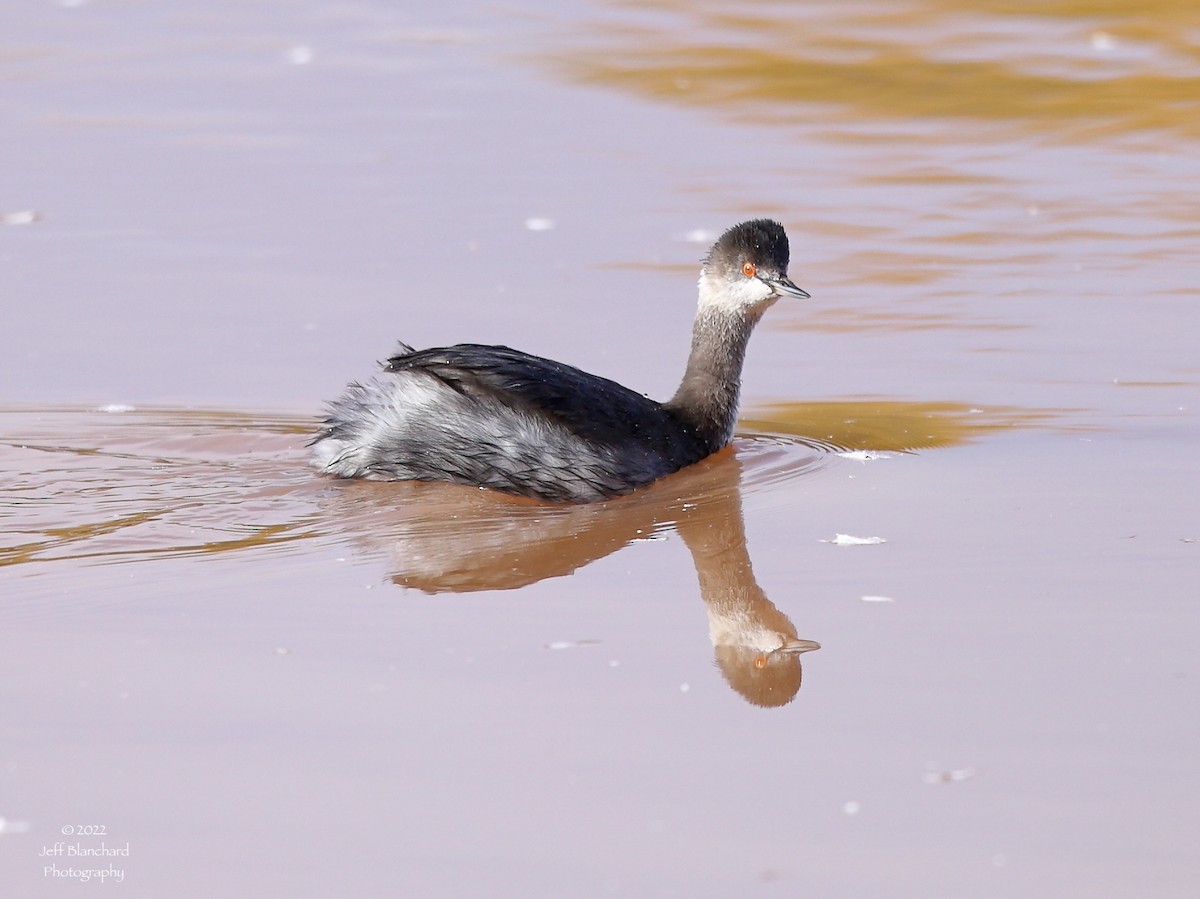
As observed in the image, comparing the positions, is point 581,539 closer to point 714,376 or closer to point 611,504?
point 611,504

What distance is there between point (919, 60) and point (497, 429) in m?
9.87

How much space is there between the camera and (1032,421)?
28.1ft

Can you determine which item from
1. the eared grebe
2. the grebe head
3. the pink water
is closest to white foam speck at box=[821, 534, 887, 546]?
the pink water

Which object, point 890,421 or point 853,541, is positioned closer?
point 853,541

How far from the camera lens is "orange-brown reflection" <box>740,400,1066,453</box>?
8344 millimetres

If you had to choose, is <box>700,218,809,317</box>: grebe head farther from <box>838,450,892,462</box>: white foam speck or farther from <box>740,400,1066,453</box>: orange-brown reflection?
<box>838,450,892,462</box>: white foam speck

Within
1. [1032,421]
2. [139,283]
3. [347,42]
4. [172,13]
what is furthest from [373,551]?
[172,13]

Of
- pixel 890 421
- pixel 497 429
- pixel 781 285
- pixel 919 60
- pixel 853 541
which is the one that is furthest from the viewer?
pixel 919 60

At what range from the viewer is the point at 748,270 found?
850 centimetres

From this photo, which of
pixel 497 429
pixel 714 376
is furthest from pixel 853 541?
pixel 714 376

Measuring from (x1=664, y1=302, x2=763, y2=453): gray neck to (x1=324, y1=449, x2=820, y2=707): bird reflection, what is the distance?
171 millimetres

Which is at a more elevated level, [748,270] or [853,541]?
[748,270]

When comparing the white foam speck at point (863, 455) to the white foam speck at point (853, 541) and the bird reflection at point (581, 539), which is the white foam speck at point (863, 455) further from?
the white foam speck at point (853, 541)

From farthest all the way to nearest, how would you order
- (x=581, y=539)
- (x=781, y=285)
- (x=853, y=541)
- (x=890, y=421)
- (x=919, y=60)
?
(x=919, y=60)
(x=890, y=421)
(x=781, y=285)
(x=581, y=539)
(x=853, y=541)
